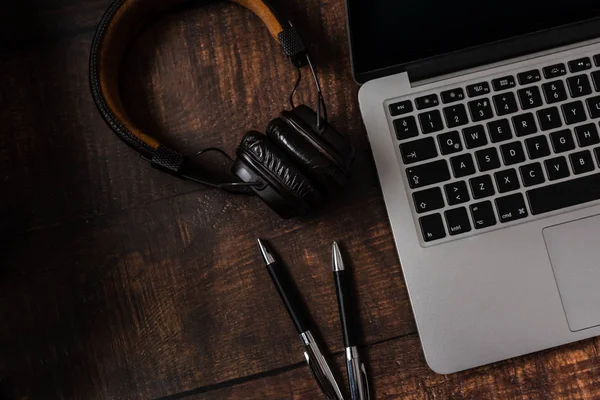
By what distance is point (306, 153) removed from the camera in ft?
1.72

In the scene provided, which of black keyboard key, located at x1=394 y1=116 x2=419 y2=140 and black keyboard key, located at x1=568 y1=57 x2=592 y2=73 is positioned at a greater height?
black keyboard key, located at x1=568 y1=57 x2=592 y2=73

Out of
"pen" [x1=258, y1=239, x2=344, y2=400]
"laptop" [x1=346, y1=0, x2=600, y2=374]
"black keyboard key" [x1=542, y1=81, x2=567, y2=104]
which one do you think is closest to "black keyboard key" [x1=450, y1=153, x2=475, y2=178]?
"laptop" [x1=346, y1=0, x2=600, y2=374]

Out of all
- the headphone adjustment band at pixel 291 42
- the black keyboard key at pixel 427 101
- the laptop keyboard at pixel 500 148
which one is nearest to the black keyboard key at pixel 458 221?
the laptop keyboard at pixel 500 148

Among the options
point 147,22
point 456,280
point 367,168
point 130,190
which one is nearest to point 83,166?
point 130,190

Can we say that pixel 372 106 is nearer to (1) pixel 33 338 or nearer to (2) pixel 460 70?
(2) pixel 460 70

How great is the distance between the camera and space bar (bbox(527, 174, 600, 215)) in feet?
1.84

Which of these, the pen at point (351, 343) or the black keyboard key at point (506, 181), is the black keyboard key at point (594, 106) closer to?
the black keyboard key at point (506, 181)

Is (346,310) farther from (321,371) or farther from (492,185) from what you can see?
(492,185)

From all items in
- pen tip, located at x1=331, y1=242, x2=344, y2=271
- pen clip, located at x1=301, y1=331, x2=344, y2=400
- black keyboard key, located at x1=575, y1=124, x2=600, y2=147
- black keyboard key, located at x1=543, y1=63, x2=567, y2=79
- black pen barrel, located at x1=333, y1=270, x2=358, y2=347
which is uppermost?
black keyboard key, located at x1=543, y1=63, x2=567, y2=79

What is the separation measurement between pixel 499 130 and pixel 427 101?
8cm

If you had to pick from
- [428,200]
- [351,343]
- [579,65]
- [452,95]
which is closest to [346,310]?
[351,343]

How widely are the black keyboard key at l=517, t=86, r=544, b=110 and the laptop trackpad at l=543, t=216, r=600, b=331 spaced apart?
0.12 m

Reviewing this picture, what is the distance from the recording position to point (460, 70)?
0.59m

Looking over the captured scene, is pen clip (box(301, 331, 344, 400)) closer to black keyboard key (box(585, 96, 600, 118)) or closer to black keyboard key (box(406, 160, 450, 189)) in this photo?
black keyboard key (box(406, 160, 450, 189))
